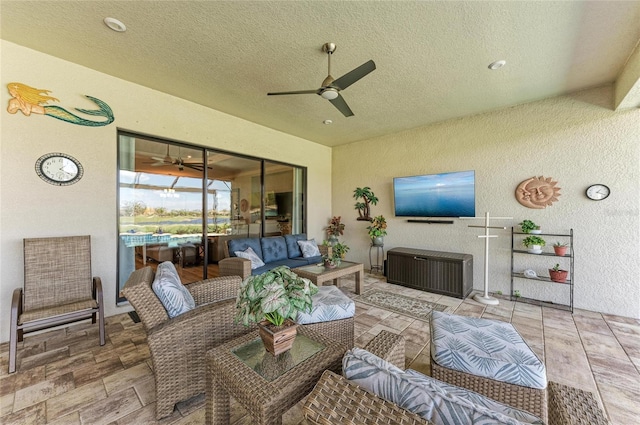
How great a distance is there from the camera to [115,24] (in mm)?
2178

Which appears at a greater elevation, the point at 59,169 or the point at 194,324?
the point at 59,169

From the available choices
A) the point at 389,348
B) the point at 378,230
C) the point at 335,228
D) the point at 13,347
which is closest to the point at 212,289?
the point at 13,347

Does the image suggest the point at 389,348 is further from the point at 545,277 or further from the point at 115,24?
the point at 545,277

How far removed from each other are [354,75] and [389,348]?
2239 millimetres

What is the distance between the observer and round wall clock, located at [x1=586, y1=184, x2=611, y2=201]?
10.4ft

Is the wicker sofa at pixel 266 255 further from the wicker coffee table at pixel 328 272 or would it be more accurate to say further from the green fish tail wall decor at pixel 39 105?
the green fish tail wall decor at pixel 39 105

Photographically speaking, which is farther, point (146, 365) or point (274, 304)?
Answer: point (146, 365)

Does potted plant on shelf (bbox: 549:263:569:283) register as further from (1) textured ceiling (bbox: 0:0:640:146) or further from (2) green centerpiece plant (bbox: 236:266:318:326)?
(2) green centerpiece plant (bbox: 236:266:318:326)

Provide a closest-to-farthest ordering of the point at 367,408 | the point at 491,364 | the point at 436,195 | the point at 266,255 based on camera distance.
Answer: the point at 367,408, the point at 491,364, the point at 266,255, the point at 436,195

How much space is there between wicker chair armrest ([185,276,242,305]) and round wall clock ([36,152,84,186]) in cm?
194

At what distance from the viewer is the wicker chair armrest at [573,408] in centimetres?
96

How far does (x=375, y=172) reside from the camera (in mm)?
5398

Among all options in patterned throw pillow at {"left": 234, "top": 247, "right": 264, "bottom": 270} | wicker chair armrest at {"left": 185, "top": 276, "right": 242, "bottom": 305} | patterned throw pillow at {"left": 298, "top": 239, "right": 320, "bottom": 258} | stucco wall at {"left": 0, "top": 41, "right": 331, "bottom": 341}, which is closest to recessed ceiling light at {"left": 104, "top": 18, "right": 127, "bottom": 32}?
stucco wall at {"left": 0, "top": 41, "right": 331, "bottom": 341}

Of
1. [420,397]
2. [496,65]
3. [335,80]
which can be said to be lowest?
[420,397]
